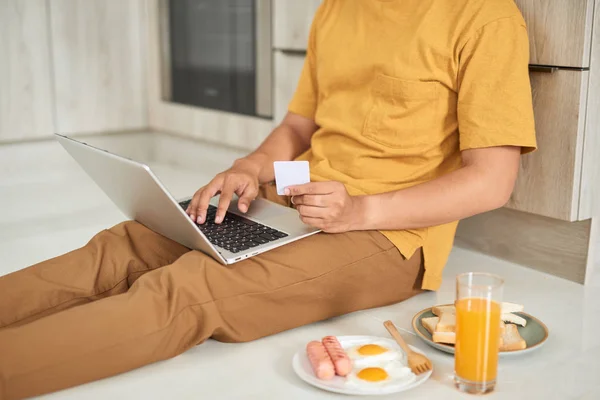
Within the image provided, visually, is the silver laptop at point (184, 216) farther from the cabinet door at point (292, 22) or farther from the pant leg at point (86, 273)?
the cabinet door at point (292, 22)

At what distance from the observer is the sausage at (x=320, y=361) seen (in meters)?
1.25

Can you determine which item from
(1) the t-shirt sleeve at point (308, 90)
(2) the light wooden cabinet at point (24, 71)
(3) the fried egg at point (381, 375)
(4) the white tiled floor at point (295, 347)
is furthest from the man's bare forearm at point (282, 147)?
(2) the light wooden cabinet at point (24, 71)

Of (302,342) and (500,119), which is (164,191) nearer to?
(302,342)

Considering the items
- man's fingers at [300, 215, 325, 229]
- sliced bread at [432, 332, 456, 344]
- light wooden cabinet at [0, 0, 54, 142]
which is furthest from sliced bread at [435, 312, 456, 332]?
light wooden cabinet at [0, 0, 54, 142]

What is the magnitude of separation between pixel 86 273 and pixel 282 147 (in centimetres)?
60

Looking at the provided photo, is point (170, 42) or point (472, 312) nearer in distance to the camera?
point (472, 312)

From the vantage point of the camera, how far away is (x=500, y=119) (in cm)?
146

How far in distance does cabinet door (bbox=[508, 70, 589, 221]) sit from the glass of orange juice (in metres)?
0.61

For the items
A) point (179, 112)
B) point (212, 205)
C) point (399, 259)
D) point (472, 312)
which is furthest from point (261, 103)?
point (472, 312)

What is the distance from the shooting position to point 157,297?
1310 mm

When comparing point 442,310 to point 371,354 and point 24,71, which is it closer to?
point 371,354

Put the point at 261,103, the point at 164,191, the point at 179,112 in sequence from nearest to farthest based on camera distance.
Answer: the point at 164,191, the point at 261,103, the point at 179,112

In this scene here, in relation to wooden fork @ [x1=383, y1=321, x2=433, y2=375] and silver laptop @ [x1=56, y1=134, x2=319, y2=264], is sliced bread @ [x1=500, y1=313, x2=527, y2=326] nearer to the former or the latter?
wooden fork @ [x1=383, y1=321, x2=433, y2=375]

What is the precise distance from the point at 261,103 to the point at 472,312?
5.78 feet
